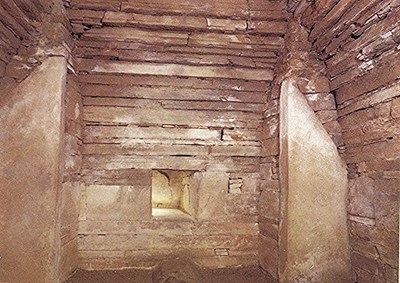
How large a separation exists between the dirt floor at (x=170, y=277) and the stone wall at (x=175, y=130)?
0.13m

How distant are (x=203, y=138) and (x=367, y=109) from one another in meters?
1.96

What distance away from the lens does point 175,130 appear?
404 centimetres

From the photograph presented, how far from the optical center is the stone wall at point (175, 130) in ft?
11.2

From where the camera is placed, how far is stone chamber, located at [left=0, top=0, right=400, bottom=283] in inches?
111

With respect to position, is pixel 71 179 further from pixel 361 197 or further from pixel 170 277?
pixel 361 197

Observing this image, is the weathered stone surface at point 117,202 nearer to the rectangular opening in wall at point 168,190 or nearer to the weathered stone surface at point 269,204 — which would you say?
the rectangular opening in wall at point 168,190

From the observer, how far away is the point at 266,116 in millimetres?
4039

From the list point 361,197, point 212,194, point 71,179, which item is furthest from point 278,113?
point 71,179

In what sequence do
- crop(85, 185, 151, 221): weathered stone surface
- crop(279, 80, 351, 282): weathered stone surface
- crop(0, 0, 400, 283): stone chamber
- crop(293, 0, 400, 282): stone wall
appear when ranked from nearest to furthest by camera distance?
1. crop(293, 0, 400, 282): stone wall
2. crop(0, 0, 400, 283): stone chamber
3. crop(279, 80, 351, 282): weathered stone surface
4. crop(85, 185, 151, 221): weathered stone surface

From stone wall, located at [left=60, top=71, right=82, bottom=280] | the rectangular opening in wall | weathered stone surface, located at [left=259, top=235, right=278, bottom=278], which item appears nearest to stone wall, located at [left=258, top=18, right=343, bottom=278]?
weathered stone surface, located at [left=259, top=235, right=278, bottom=278]

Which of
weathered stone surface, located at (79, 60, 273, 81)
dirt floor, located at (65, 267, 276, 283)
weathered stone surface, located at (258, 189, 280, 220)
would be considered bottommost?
dirt floor, located at (65, 267, 276, 283)

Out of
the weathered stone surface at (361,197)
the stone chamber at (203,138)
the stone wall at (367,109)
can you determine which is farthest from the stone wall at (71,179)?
the weathered stone surface at (361,197)

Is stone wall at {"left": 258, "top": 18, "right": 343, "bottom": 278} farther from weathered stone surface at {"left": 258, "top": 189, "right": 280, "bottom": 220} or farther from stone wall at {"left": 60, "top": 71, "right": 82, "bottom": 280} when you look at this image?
stone wall at {"left": 60, "top": 71, "right": 82, "bottom": 280}

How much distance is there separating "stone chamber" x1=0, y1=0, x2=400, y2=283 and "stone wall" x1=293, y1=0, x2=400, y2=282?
0.05 ft
